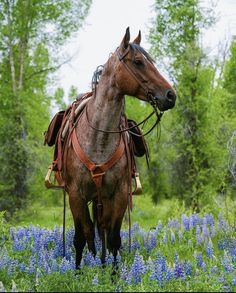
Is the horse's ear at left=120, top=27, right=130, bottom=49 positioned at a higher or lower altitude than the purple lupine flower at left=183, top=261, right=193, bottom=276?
higher

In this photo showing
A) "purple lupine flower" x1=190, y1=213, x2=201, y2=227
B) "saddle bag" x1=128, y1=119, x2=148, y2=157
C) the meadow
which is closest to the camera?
the meadow

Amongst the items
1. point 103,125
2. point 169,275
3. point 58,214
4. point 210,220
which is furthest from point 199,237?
point 58,214

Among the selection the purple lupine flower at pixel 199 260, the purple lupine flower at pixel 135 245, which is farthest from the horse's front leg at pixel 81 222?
the purple lupine flower at pixel 135 245

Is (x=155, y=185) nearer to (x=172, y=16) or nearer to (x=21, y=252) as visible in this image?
(x=172, y=16)

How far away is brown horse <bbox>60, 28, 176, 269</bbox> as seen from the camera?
566 centimetres

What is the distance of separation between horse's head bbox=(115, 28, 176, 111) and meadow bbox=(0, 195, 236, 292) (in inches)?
64.3

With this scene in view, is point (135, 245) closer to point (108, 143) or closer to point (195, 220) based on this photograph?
point (195, 220)

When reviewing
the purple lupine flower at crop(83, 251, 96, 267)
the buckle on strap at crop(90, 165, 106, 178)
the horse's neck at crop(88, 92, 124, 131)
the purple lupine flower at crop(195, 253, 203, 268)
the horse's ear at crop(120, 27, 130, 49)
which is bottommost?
the purple lupine flower at crop(195, 253, 203, 268)

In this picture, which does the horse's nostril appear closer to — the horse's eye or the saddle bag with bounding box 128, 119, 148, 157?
the horse's eye

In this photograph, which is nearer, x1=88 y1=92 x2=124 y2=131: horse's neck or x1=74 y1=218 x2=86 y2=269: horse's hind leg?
x1=88 y1=92 x2=124 y2=131: horse's neck

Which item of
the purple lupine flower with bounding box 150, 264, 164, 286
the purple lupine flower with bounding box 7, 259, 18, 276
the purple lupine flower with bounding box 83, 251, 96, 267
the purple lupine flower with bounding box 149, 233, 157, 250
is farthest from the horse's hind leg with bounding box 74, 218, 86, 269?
the purple lupine flower with bounding box 149, 233, 157, 250

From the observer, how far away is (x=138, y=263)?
5.44 meters

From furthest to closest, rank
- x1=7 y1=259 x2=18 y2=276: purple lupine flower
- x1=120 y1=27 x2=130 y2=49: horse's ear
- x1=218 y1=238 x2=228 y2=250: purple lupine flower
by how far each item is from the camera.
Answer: x1=218 y1=238 x2=228 y2=250: purple lupine flower < x1=7 y1=259 x2=18 y2=276: purple lupine flower < x1=120 y1=27 x2=130 y2=49: horse's ear

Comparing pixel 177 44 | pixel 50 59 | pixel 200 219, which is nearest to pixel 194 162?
pixel 177 44
